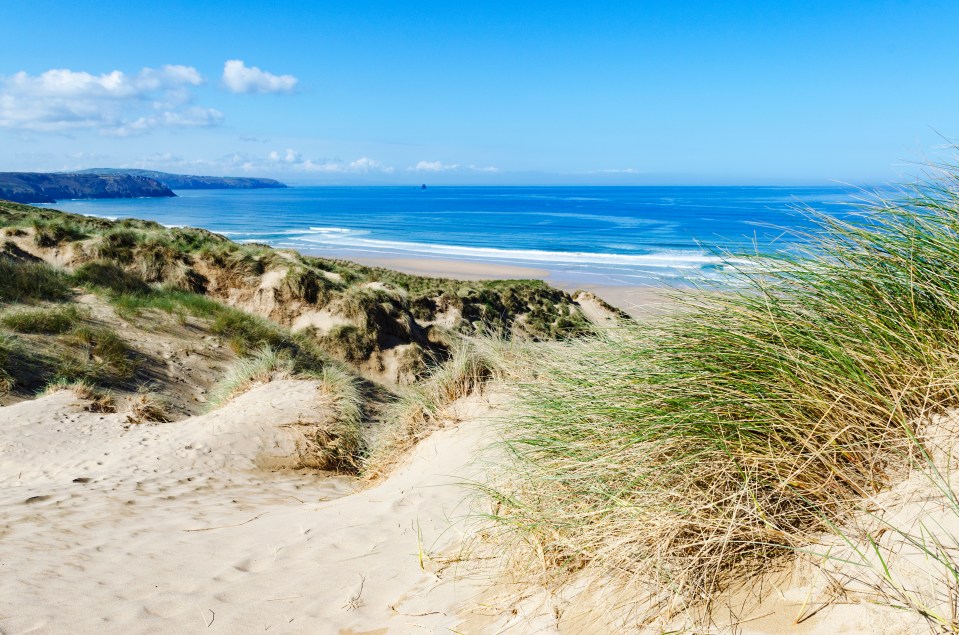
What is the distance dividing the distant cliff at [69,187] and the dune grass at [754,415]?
12875 cm

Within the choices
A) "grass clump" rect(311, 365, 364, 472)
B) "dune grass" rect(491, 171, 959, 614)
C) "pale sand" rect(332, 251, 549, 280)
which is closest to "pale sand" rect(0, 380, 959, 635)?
"dune grass" rect(491, 171, 959, 614)

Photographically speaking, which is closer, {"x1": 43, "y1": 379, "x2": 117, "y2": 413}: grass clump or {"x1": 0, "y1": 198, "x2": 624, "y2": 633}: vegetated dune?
{"x1": 0, "y1": 198, "x2": 624, "y2": 633}: vegetated dune

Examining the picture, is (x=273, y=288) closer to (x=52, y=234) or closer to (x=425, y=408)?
(x=52, y=234)

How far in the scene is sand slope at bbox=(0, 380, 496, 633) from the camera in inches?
119

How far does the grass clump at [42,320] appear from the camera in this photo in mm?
9547

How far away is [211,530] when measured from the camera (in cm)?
454

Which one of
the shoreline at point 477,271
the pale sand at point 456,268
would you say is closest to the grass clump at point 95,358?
the shoreline at point 477,271

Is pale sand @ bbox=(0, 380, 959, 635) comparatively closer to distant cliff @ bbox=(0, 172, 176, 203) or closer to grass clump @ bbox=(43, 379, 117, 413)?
grass clump @ bbox=(43, 379, 117, 413)

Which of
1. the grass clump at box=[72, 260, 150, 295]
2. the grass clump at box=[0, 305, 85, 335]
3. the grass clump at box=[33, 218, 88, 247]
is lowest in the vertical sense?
the grass clump at box=[0, 305, 85, 335]

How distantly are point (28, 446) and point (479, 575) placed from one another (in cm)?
602

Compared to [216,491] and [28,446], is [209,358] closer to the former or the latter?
[28,446]

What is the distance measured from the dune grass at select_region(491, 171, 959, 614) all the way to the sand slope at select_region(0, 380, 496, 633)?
0.79 meters

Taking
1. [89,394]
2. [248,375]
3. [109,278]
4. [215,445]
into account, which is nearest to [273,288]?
[109,278]

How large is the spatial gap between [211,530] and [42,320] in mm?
7588
